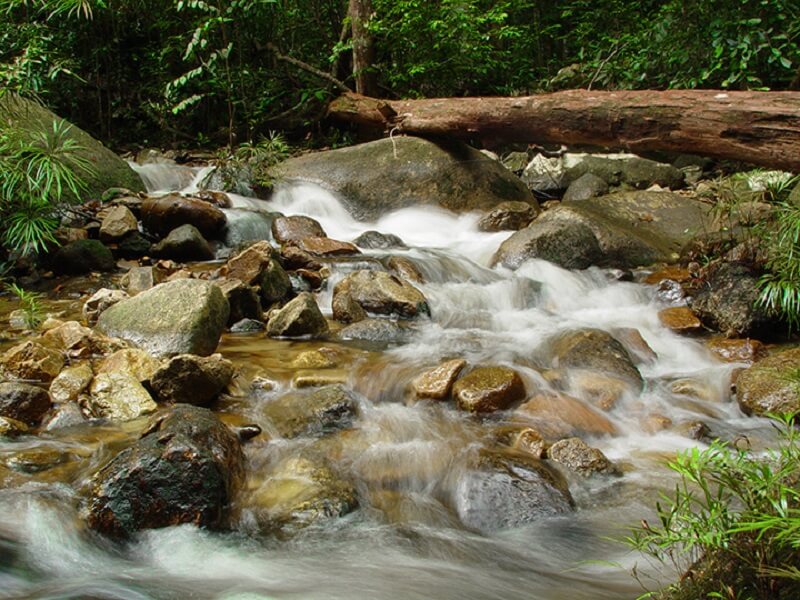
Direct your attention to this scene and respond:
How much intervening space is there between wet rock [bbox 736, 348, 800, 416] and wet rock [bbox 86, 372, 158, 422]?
3929 millimetres

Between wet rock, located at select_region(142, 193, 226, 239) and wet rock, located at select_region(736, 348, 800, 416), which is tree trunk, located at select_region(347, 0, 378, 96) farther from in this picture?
wet rock, located at select_region(736, 348, 800, 416)

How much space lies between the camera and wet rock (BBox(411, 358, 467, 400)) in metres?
4.20

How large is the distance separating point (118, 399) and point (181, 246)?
141 inches

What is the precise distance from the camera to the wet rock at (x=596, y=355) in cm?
459

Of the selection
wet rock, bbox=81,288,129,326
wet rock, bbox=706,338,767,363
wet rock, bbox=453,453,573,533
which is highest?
wet rock, bbox=81,288,129,326

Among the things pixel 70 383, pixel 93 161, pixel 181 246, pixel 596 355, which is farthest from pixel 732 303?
pixel 93 161

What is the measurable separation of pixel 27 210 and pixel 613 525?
5.81m

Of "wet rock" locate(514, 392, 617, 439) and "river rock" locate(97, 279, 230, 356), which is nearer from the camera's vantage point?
"wet rock" locate(514, 392, 617, 439)

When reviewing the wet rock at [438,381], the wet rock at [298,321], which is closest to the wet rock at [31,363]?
the wet rock at [298,321]

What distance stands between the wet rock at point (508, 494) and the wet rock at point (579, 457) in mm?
149

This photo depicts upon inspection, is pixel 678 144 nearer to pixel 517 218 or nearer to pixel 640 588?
pixel 517 218

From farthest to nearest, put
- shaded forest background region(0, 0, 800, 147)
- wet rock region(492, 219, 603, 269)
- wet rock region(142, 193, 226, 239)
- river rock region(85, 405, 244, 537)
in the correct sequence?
shaded forest background region(0, 0, 800, 147), wet rock region(142, 193, 226, 239), wet rock region(492, 219, 603, 269), river rock region(85, 405, 244, 537)

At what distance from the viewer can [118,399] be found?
3.67 m

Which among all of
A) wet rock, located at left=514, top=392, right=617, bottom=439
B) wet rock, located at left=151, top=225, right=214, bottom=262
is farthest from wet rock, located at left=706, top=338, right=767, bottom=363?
wet rock, located at left=151, top=225, right=214, bottom=262
